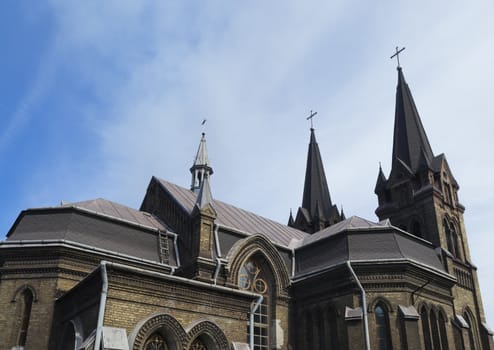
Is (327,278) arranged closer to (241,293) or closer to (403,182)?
(241,293)

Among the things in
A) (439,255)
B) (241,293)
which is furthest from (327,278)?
(439,255)

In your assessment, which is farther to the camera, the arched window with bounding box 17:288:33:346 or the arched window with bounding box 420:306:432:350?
the arched window with bounding box 420:306:432:350

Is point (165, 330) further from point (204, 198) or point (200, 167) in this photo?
point (200, 167)

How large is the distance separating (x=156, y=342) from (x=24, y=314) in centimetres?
646

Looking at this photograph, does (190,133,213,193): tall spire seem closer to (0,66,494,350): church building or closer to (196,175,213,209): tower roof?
(0,66,494,350): church building

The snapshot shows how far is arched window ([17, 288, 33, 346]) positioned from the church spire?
2636cm

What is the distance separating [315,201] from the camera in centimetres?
4325

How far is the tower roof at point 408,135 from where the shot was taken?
3559cm

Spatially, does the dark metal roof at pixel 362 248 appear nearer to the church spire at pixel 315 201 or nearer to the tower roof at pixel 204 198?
the tower roof at pixel 204 198

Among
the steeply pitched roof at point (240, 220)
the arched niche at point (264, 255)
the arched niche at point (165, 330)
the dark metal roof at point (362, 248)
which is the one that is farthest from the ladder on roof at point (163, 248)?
the dark metal roof at point (362, 248)

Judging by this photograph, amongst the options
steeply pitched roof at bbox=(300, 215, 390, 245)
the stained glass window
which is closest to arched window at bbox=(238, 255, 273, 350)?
the stained glass window

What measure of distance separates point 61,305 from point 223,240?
8.10 m

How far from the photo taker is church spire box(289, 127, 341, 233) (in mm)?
41750

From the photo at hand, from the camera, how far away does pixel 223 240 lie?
938 inches
